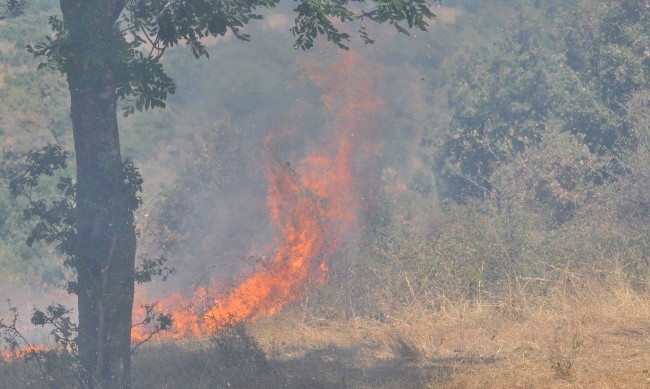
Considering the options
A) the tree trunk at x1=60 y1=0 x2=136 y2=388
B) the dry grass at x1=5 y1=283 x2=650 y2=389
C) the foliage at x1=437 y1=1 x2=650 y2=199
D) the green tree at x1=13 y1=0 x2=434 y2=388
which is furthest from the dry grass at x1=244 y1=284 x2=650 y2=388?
the foliage at x1=437 y1=1 x2=650 y2=199

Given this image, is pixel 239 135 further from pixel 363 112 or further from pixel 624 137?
pixel 624 137

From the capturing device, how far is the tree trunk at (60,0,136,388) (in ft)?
40.5

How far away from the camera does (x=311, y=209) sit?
2314cm

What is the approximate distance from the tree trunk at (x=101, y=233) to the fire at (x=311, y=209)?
5.98 ft

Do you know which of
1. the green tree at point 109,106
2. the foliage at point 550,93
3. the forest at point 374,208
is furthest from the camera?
the foliage at point 550,93

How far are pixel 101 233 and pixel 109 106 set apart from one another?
80.8 inches

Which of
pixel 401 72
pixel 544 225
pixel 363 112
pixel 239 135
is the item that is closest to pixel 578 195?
pixel 544 225

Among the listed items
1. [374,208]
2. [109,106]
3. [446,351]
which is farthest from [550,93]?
[109,106]

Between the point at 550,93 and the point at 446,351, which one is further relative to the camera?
the point at 550,93

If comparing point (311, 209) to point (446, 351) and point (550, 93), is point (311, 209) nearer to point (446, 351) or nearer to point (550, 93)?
point (446, 351)

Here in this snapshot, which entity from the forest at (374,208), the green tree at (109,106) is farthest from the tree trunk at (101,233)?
the forest at (374,208)

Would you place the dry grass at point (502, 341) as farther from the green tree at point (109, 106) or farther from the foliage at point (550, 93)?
the foliage at point (550, 93)

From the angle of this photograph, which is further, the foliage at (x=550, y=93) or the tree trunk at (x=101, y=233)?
the foliage at (x=550, y=93)

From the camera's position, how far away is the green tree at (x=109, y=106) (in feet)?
38.5
